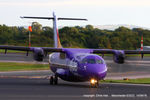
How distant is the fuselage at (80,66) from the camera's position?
954 inches

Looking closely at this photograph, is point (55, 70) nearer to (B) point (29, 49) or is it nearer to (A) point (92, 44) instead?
(B) point (29, 49)

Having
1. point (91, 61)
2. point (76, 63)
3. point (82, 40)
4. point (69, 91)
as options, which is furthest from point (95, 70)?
point (82, 40)

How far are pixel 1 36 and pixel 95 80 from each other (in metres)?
58.8

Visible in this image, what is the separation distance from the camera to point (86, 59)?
81.7 ft

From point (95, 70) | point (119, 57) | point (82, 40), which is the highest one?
point (119, 57)

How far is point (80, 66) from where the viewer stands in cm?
2498

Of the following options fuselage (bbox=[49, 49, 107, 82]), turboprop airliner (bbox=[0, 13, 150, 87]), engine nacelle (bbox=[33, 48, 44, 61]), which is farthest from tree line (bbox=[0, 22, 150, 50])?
engine nacelle (bbox=[33, 48, 44, 61])

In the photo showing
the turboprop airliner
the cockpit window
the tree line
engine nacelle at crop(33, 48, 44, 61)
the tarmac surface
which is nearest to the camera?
the tarmac surface

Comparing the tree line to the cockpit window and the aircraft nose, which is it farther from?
the aircraft nose

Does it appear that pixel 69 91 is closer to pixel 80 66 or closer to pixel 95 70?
pixel 95 70

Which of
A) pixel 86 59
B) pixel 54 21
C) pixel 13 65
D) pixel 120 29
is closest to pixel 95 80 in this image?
pixel 86 59

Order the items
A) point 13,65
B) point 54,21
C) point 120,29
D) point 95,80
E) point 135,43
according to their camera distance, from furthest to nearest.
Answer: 1. point 120,29
2. point 135,43
3. point 13,65
4. point 54,21
5. point 95,80

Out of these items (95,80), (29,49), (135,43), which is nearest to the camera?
(95,80)

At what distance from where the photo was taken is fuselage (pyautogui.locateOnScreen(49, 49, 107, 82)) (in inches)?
954
